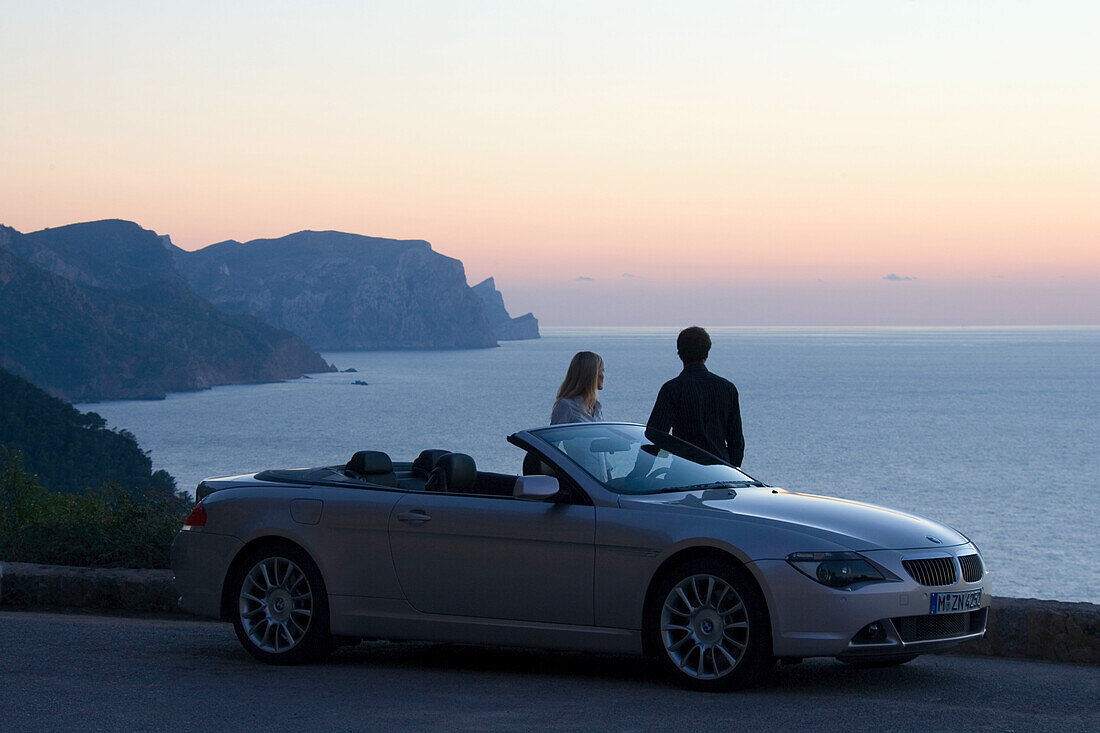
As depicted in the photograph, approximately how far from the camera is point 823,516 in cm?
623

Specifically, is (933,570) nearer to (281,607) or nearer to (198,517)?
(281,607)

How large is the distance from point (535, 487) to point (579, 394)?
2.22 meters

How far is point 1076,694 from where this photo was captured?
6.12 meters

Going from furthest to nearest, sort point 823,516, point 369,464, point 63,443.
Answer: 1. point 63,443
2. point 369,464
3. point 823,516

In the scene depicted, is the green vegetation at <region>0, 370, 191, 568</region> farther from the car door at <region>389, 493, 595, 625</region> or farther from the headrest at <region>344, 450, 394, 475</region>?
the car door at <region>389, 493, 595, 625</region>

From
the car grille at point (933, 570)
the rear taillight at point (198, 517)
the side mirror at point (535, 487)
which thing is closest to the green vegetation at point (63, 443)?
the rear taillight at point (198, 517)

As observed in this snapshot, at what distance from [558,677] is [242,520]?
2.10m

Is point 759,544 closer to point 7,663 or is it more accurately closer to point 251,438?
point 7,663

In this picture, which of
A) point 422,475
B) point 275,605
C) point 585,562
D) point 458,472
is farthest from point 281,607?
point 585,562

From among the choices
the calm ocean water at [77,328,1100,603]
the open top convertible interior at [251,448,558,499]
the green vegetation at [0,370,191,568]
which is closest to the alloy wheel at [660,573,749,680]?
the open top convertible interior at [251,448,558,499]

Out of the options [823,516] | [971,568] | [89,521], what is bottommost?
[89,521]

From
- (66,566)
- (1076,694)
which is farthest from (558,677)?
(66,566)

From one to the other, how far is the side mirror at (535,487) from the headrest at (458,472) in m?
0.52

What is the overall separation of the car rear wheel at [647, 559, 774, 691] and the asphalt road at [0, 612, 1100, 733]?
12cm
